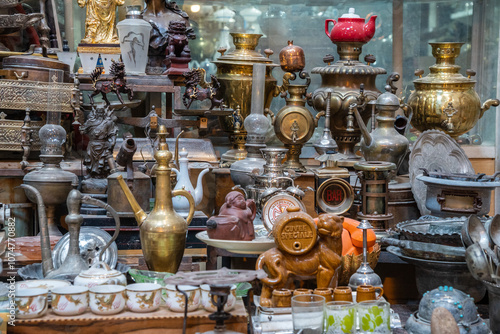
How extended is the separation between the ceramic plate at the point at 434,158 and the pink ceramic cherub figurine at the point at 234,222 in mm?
1190

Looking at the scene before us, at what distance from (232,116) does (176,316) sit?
2.19 m

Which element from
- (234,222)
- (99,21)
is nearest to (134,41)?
(99,21)

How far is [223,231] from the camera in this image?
2.62m

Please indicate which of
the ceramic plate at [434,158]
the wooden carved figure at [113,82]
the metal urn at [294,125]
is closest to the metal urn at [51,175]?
the wooden carved figure at [113,82]

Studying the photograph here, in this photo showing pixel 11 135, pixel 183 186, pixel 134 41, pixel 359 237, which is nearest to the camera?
pixel 359 237

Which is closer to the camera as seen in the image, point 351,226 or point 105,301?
point 105,301

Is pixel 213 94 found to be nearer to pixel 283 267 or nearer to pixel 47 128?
pixel 47 128

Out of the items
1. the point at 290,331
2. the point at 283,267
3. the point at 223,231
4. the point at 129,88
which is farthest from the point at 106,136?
the point at 290,331

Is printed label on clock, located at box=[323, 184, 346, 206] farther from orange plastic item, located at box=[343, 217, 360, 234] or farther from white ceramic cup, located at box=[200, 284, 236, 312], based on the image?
white ceramic cup, located at box=[200, 284, 236, 312]

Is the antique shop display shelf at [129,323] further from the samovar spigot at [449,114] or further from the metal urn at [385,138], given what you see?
the samovar spigot at [449,114]

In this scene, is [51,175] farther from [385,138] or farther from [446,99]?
[446,99]

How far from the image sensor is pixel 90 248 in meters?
2.46

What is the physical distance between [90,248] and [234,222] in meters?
0.52

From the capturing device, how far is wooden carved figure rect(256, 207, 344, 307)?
2.34m
